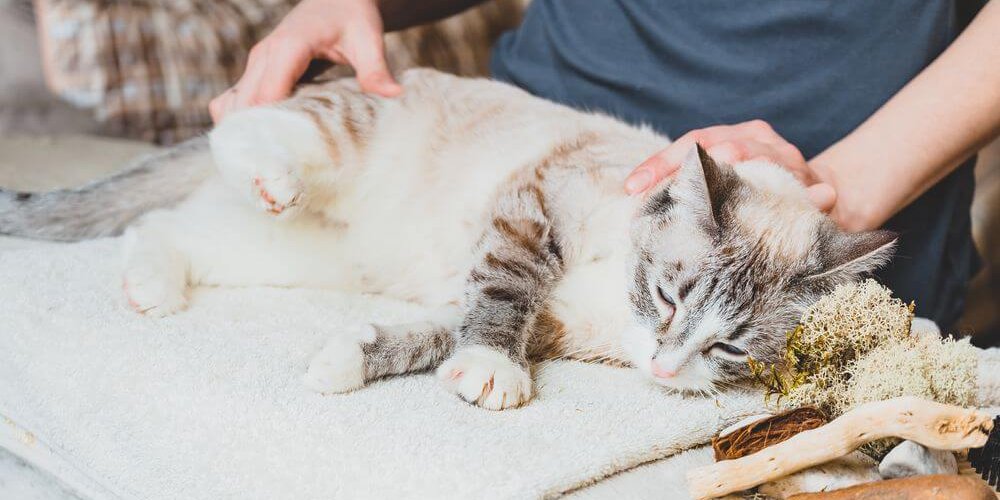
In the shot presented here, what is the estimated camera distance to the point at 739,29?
1.92m

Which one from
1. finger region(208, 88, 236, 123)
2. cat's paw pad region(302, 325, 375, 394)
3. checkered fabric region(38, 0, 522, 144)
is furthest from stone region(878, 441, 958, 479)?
checkered fabric region(38, 0, 522, 144)

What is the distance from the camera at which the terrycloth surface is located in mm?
1090

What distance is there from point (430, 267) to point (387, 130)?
0.38 metres

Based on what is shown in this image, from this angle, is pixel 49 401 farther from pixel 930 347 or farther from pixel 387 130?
pixel 930 347

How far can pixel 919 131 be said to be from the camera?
166 centimetres

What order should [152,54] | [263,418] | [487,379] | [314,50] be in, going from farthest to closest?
[152,54], [314,50], [487,379], [263,418]

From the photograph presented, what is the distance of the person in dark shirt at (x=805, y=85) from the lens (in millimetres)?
1648

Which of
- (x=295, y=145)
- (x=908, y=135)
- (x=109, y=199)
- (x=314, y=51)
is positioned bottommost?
(x=109, y=199)

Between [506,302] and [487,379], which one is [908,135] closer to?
[506,302]

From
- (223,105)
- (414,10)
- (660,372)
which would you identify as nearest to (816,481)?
(660,372)

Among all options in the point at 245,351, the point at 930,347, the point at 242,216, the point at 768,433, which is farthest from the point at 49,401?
the point at 930,347

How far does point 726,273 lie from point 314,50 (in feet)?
3.90

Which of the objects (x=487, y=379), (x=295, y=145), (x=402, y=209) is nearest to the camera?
(x=487, y=379)

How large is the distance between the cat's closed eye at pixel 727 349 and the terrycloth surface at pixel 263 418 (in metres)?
0.08
